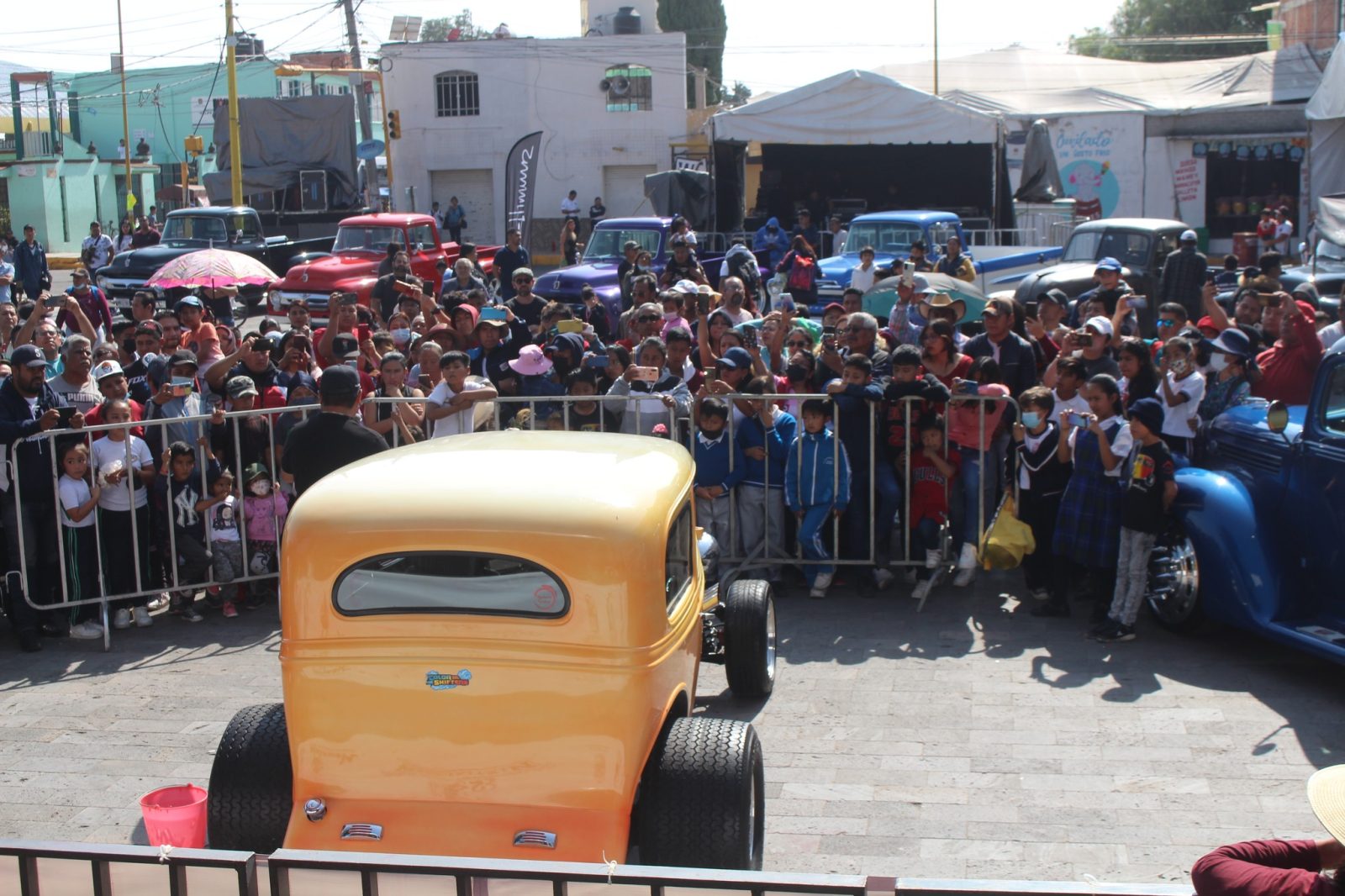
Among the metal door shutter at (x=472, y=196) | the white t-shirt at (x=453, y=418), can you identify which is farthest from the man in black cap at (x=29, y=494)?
the metal door shutter at (x=472, y=196)

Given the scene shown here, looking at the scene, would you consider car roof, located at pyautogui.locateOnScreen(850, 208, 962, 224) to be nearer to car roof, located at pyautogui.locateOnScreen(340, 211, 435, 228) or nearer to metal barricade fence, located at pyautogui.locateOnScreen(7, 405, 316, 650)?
car roof, located at pyautogui.locateOnScreen(340, 211, 435, 228)

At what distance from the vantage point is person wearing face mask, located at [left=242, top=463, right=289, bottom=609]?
8836mm

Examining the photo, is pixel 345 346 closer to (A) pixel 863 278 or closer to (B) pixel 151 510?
(B) pixel 151 510

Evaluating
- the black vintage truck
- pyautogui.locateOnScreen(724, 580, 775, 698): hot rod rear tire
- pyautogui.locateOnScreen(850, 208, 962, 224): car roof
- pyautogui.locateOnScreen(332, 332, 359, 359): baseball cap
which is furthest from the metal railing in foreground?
the black vintage truck

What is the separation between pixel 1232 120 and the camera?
31.1 metres

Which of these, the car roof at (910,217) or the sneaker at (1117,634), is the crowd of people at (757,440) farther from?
the car roof at (910,217)

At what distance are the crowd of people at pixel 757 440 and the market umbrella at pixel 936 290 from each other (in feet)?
10.8

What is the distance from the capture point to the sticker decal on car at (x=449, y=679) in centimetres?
469

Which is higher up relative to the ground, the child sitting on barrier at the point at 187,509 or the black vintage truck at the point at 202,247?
the black vintage truck at the point at 202,247

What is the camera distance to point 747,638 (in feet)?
22.7

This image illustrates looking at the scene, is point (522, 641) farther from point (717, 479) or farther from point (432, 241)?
point (432, 241)

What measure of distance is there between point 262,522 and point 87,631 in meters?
1.24

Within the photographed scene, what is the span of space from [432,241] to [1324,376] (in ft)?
60.0

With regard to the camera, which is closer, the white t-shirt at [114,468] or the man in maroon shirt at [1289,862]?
the man in maroon shirt at [1289,862]
